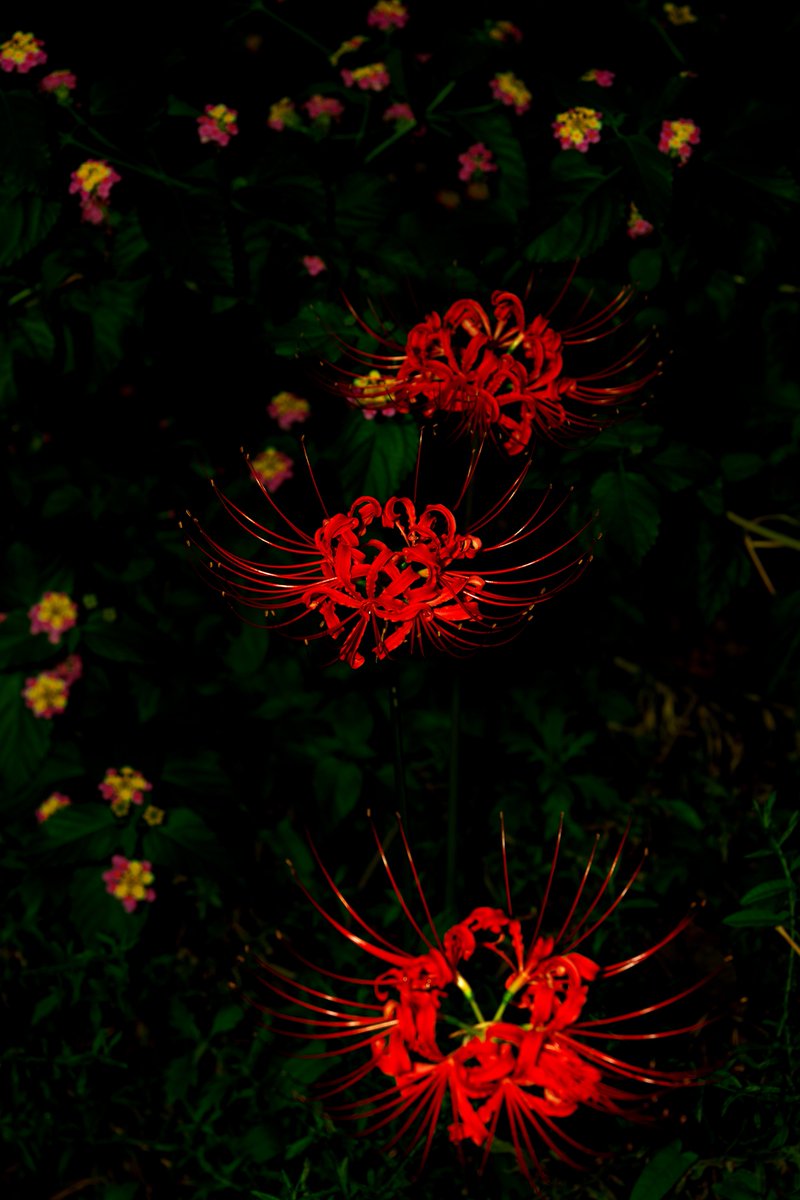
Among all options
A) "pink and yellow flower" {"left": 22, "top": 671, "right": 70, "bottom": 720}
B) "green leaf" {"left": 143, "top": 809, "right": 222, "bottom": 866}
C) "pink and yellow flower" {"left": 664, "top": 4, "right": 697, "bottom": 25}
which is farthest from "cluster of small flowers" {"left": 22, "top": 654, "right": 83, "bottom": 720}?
"pink and yellow flower" {"left": 664, "top": 4, "right": 697, "bottom": 25}

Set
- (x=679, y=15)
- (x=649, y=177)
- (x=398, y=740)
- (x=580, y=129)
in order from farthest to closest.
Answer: (x=679, y=15) → (x=580, y=129) → (x=649, y=177) → (x=398, y=740)

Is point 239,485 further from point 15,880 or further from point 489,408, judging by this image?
point 15,880

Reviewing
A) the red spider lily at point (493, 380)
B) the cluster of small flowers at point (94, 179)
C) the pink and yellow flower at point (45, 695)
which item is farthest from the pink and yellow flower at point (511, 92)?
the pink and yellow flower at point (45, 695)

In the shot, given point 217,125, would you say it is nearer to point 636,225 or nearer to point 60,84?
point 60,84

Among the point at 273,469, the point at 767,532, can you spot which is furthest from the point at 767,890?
the point at 273,469

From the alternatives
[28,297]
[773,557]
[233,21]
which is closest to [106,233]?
[28,297]
